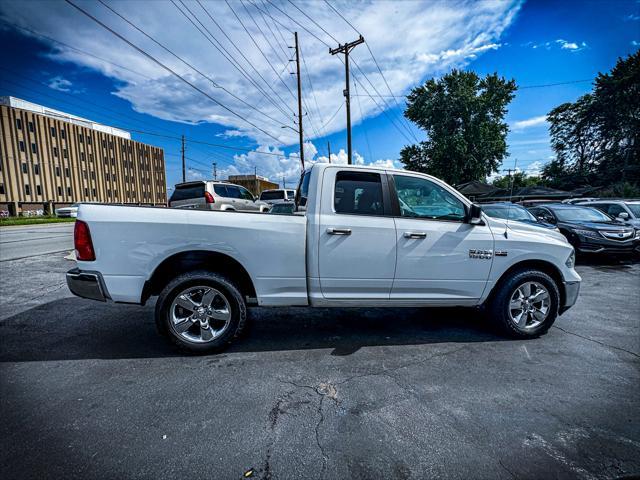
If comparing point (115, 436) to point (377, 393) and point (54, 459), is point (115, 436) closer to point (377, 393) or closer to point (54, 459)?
point (54, 459)

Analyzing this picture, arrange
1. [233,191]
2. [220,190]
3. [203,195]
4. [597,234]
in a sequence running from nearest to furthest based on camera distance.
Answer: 1. [597,234]
2. [203,195]
3. [220,190]
4. [233,191]

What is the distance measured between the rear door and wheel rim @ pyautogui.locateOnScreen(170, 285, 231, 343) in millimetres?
8594

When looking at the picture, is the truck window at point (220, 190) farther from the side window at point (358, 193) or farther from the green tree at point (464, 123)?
the green tree at point (464, 123)

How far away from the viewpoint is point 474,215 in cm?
349

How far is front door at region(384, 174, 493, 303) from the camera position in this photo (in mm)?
3402

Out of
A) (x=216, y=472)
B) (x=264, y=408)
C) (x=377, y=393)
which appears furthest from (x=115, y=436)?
(x=377, y=393)

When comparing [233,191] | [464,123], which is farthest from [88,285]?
[464,123]

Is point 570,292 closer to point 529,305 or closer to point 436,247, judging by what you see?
point 529,305

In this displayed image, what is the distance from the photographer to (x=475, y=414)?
232cm

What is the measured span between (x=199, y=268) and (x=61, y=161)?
61788 millimetres

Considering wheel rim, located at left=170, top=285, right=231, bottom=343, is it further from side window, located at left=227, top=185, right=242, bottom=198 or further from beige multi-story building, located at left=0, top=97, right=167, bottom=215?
beige multi-story building, located at left=0, top=97, right=167, bottom=215

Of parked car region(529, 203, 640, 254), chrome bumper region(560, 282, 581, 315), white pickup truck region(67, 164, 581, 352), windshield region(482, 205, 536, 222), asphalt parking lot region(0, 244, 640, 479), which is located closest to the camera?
asphalt parking lot region(0, 244, 640, 479)

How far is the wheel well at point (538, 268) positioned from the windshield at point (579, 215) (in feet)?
23.9

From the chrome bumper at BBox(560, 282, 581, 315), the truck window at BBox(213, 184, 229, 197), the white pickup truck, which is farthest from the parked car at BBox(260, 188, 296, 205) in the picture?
the chrome bumper at BBox(560, 282, 581, 315)
